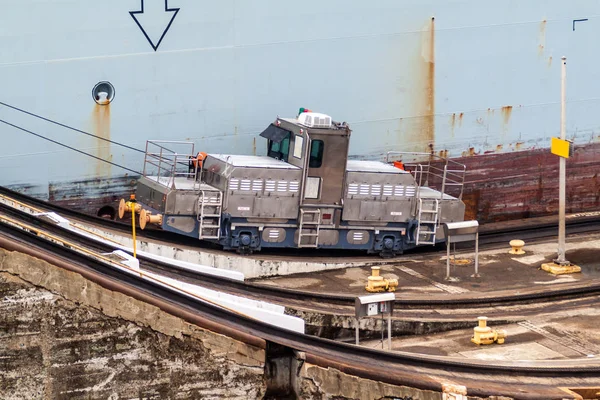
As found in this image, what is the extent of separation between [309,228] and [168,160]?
3148 mm

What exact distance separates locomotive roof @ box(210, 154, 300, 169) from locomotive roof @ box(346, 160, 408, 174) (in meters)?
1.42

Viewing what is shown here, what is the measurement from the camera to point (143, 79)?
2222 cm

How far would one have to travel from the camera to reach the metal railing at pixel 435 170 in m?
24.4

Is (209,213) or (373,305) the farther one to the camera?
(209,213)

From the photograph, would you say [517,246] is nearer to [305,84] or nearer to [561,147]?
[561,147]

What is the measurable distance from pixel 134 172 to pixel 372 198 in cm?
494

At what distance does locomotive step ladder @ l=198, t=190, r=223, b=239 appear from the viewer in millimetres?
20969

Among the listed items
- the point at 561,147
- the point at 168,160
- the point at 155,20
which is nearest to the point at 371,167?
the point at 561,147

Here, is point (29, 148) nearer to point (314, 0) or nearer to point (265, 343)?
point (314, 0)

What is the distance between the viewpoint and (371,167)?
22703 mm

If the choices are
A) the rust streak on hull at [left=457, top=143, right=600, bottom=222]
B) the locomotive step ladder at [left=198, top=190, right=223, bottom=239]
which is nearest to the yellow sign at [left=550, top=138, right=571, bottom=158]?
the rust streak on hull at [left=457, top=143, right=600, bottom=222]

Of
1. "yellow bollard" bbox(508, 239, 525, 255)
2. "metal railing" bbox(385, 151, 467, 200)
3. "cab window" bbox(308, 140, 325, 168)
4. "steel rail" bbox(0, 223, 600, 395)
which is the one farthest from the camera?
"metal railing" bbox(385, 151, 467, 200)

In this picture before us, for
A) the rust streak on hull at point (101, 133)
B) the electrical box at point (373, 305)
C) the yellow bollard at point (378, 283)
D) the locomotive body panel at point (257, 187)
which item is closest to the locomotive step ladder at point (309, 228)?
the locomotive body panel at point (257, 187)

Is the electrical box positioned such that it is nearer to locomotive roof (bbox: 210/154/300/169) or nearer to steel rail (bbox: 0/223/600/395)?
steel rail (bbox: 0/223/600/395)
